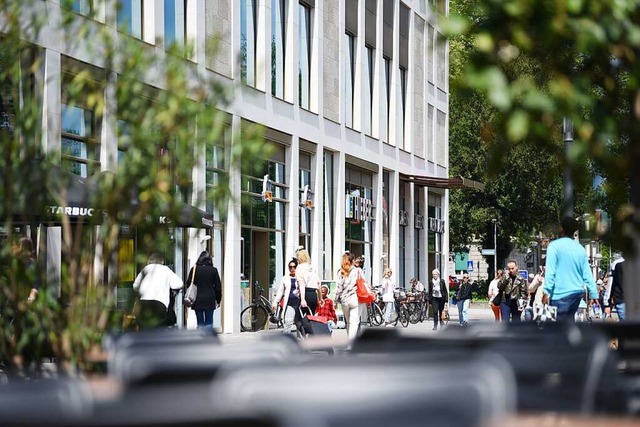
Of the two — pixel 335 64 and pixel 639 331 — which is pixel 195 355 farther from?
pixel 335 64

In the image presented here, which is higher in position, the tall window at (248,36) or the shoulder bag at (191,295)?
the tall window at (248,36)

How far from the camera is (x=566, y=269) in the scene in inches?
573

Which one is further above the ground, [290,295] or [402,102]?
[402,102]

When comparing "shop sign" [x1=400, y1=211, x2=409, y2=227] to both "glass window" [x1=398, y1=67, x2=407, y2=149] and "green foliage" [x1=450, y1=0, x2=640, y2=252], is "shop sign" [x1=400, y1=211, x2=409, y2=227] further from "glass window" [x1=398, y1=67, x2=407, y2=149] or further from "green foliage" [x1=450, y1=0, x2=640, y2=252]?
"green foliage" [x1=450, y1=0, x2=640, y2=252]

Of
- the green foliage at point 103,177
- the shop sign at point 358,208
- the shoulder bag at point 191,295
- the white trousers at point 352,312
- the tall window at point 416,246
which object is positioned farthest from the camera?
the tall window at point 416,246

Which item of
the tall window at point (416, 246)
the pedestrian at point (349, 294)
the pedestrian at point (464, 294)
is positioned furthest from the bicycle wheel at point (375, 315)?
the pedestrian at point (349, 294)

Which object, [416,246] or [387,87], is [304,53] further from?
[416,246]

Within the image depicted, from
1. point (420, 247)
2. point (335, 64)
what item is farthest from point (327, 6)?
point (420, 247)

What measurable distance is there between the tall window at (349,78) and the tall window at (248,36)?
7.62 metres

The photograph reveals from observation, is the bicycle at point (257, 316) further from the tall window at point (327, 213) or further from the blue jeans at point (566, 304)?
the blue jeans at point (566, 304)

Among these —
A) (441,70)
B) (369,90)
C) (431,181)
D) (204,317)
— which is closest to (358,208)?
(369,90)

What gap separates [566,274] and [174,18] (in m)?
14.9

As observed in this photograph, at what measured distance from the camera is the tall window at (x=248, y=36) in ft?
102

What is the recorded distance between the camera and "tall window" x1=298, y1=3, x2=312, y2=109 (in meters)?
34.9
